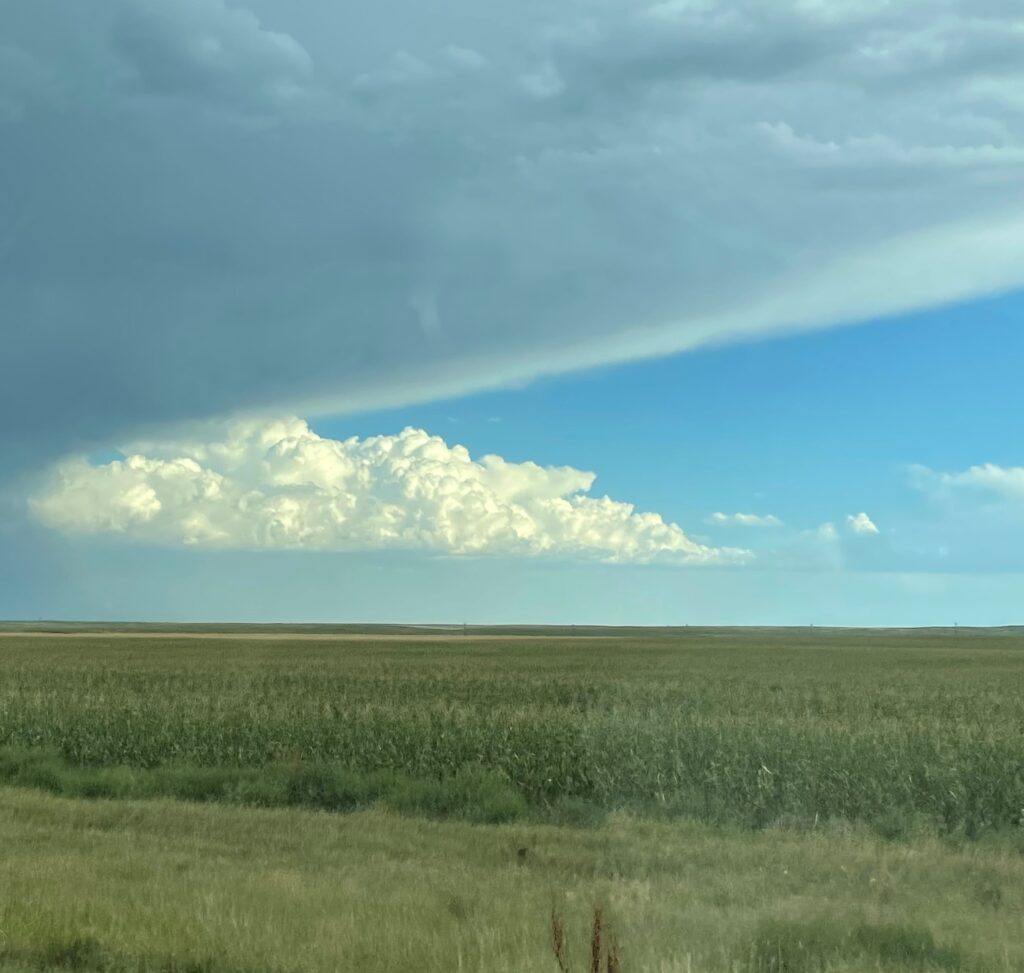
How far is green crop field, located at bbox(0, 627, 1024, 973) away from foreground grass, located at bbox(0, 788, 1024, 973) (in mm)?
39

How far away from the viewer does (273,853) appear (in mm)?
12062

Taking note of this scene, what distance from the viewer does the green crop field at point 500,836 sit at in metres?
8.06

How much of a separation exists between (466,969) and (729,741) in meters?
12.9

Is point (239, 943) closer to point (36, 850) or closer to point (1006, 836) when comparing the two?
point (36, 850)

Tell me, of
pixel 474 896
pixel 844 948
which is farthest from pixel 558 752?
pixel 844 948

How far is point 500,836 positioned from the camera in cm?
1348

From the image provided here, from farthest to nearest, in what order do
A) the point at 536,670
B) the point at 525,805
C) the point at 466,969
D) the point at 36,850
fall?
the point at 536,670 → the point at 525,805 → the point at 36,850 → the point at 466,969

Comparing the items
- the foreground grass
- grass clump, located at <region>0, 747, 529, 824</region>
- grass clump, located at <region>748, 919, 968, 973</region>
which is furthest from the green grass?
grass clump, located at <region>748, 919, 968, 973</region>

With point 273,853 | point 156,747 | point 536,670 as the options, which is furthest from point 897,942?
point 536,670

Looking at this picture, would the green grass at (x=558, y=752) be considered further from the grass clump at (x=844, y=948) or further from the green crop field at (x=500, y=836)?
the grass clump at (x=844, y=948)

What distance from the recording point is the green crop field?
8062mm

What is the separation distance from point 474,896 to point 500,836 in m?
3.88

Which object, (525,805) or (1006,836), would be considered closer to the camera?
(1006,836)

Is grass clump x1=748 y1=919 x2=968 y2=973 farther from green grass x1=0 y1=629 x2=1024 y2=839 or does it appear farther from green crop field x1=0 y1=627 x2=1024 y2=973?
green grass x1=0 y1=629 x2=1024 y2=839
